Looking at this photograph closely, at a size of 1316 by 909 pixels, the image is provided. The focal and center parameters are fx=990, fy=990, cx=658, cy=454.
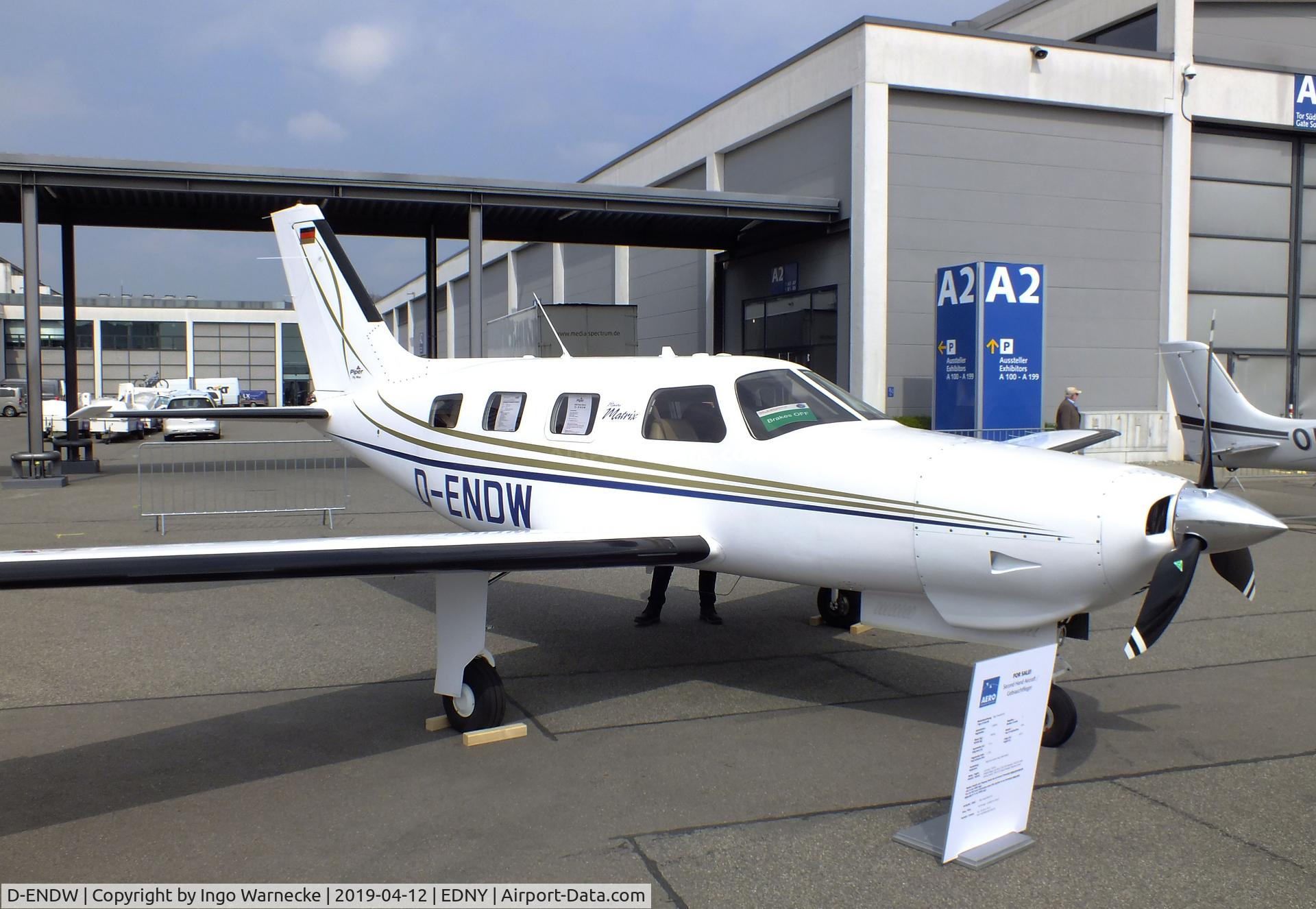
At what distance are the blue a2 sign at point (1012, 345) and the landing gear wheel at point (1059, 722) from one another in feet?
47.1

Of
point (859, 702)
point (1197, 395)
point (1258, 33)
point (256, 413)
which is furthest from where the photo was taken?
point (1258, 33)

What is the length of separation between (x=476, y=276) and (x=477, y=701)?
48.3ft

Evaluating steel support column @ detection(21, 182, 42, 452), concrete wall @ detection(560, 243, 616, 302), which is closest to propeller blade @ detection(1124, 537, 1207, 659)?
steel support column @ detection(21, 182, 42, 452)

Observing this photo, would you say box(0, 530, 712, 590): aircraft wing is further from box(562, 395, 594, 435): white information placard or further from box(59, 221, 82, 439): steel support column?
box(59, 221, 82, 439): steel support column

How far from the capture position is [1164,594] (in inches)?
185

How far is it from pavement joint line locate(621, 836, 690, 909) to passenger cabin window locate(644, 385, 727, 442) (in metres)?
2.73

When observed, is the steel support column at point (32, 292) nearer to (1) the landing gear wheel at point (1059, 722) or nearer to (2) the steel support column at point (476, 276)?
(2) the steel support column at point (476, 276)

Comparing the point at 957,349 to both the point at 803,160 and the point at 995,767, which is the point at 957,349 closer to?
the point at 803,160

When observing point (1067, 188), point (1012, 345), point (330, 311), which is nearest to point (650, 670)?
point (330, 311)

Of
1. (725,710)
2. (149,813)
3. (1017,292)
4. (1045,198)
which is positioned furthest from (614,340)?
(149,813)

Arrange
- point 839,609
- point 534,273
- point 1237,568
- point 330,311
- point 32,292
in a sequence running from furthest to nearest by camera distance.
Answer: point 534,273
point 32,292
point 330,311
point 839,609
point 1237,568

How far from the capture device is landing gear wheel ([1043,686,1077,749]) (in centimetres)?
534

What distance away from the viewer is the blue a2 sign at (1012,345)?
1905cm

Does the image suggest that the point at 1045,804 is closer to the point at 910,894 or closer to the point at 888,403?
the point at 910,894
